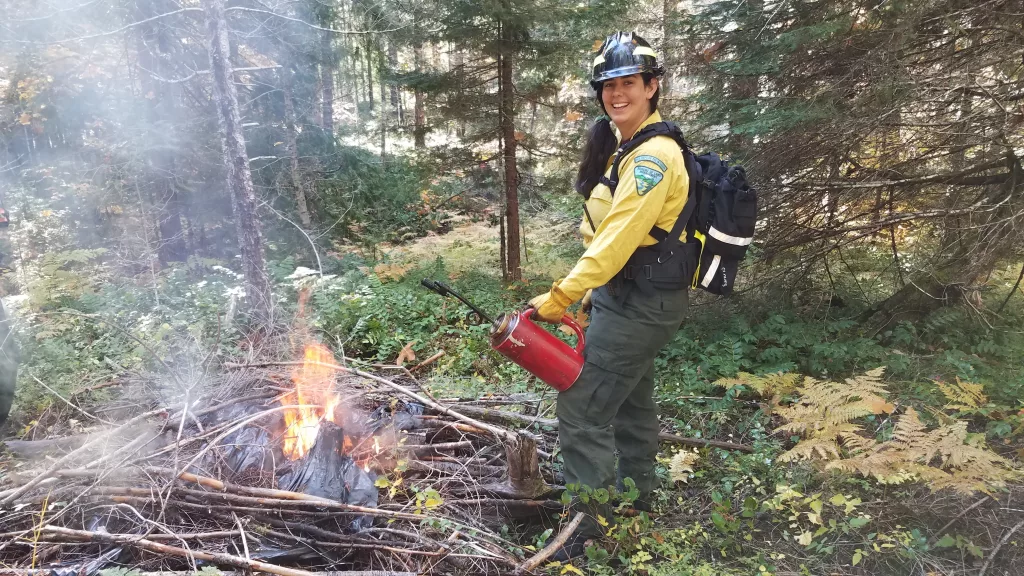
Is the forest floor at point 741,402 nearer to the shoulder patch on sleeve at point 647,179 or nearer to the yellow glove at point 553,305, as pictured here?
the yellow glove at point 553,305

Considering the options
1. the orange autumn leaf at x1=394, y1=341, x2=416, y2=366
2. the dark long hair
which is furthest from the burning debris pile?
the orange autumn leaf at x1=394, y1=341, x2=416, y2=366

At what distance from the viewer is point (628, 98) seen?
255 centimetres

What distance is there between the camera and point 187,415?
12.0 feet

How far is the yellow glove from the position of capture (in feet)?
8.07

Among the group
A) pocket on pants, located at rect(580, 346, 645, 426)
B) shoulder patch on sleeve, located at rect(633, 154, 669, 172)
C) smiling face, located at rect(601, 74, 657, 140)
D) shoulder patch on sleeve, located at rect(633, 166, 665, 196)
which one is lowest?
pocket on pants, located at rect(580, 346, 645, 426)

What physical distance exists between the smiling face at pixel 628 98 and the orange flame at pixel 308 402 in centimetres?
279

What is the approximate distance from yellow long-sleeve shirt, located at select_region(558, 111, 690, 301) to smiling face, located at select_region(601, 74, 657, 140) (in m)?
0.21

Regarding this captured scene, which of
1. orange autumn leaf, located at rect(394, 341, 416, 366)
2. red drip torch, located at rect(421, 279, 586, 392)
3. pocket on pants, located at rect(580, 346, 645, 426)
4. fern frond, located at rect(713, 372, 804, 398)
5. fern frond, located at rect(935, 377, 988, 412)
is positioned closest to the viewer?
red drip torch, located at rect(421, 279, 586, 392)

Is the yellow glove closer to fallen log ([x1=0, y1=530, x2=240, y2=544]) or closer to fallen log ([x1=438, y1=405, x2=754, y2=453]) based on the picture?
fallen log ([x1=438, y1=405, x2=754, y2=453])

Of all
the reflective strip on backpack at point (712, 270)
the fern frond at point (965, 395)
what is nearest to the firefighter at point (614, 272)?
the reflective strip on backpack at point (712, 270)

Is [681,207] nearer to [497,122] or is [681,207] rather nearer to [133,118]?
[497,122]

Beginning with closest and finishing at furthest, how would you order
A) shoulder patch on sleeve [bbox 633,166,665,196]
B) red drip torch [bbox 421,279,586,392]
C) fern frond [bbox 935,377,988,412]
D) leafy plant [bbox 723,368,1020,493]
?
shoulder patch on sleeve [bbox 633,166,665,196], red drip torch [bbox 421,279,586,392], leafy plant [bbox 723,368,1020,493], fern frond [bbox 935,377,988,412]

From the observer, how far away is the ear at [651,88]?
8.46 feet

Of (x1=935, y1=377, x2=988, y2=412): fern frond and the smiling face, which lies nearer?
the smiling face
